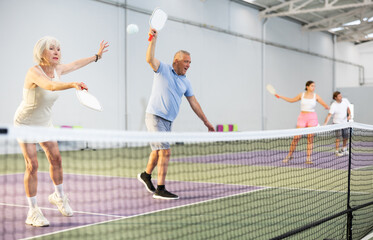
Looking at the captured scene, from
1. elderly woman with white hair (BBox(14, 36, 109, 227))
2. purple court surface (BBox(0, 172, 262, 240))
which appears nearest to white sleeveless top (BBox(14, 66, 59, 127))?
elderly woman with white hair (BBox(14, 36, 109, 227))

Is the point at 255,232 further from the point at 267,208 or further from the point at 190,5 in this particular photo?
the point at 190,5

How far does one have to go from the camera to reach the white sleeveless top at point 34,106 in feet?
13.1

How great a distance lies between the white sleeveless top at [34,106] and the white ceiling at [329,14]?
15.7 metres

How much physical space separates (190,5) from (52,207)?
A: 12.5m

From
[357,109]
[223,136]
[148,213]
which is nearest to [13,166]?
[148,213]

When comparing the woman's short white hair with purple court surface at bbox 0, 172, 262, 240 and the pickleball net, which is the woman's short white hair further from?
purple court surface at bbox 0, 172, 262, 240

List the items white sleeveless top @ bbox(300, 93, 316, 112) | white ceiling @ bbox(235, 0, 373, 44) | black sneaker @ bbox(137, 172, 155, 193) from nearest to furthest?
1. black sneaker @ bbox(137, 172, 155, 193)
2. white sleeveless top @ bbox(300, 93, 316, 112)
3. white ceiling @ bbox(235, 0, 373, 44)

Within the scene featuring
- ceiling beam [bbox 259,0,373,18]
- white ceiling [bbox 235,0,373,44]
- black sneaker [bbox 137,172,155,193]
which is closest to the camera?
black sneaker [bbox 137,172,155,193]

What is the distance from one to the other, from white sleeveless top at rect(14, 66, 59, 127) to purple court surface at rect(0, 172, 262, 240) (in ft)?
2.91

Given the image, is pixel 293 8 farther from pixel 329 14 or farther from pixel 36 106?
pixel 36 106

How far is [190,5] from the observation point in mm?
16422

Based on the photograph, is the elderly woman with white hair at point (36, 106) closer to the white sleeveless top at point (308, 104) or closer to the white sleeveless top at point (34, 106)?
the white sleeveless top at point (34, 106)

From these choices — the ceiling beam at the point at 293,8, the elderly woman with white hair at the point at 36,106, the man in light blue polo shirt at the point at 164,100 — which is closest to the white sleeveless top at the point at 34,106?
the elderly woman with white hair at the point at 36,106

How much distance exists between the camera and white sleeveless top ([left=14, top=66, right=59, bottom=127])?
4.00 metres
